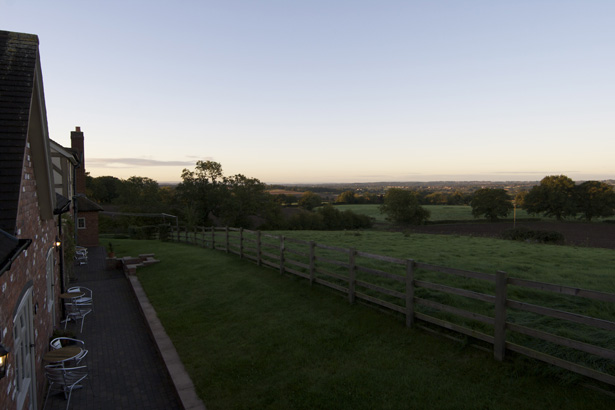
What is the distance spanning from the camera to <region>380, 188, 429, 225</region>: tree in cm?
7231

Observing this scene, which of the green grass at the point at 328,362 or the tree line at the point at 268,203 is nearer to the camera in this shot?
the green grass at the point at 328,362

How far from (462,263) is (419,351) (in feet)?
21.1

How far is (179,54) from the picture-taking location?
69.4ft

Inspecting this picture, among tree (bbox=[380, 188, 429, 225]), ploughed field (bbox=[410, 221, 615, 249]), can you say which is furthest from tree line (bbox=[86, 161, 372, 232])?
tree (bbox=[380, 188, 429, 225])

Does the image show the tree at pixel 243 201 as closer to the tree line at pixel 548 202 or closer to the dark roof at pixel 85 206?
the dark roof at pixel 85 206

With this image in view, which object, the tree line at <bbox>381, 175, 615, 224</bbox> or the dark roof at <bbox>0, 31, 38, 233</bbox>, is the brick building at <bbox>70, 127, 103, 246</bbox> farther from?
the tree line at <bbox>381, 175, 615, 224</bbox>

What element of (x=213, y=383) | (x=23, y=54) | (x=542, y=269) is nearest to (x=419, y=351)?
(x=213, y=383)

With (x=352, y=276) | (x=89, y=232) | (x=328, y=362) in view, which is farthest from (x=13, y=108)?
(x=89, y=232)

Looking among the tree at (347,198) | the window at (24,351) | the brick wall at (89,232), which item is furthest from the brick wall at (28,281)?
the tree at (347,198)

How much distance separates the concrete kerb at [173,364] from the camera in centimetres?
590

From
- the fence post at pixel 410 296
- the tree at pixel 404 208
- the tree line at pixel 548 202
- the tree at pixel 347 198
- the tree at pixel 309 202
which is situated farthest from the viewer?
the tree at pixel 347 198

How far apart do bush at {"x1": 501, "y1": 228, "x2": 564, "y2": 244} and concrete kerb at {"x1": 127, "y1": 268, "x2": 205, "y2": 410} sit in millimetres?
23208

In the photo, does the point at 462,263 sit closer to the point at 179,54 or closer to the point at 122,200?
the point at 179,54

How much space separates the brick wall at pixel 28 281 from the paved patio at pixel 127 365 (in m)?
0.93
